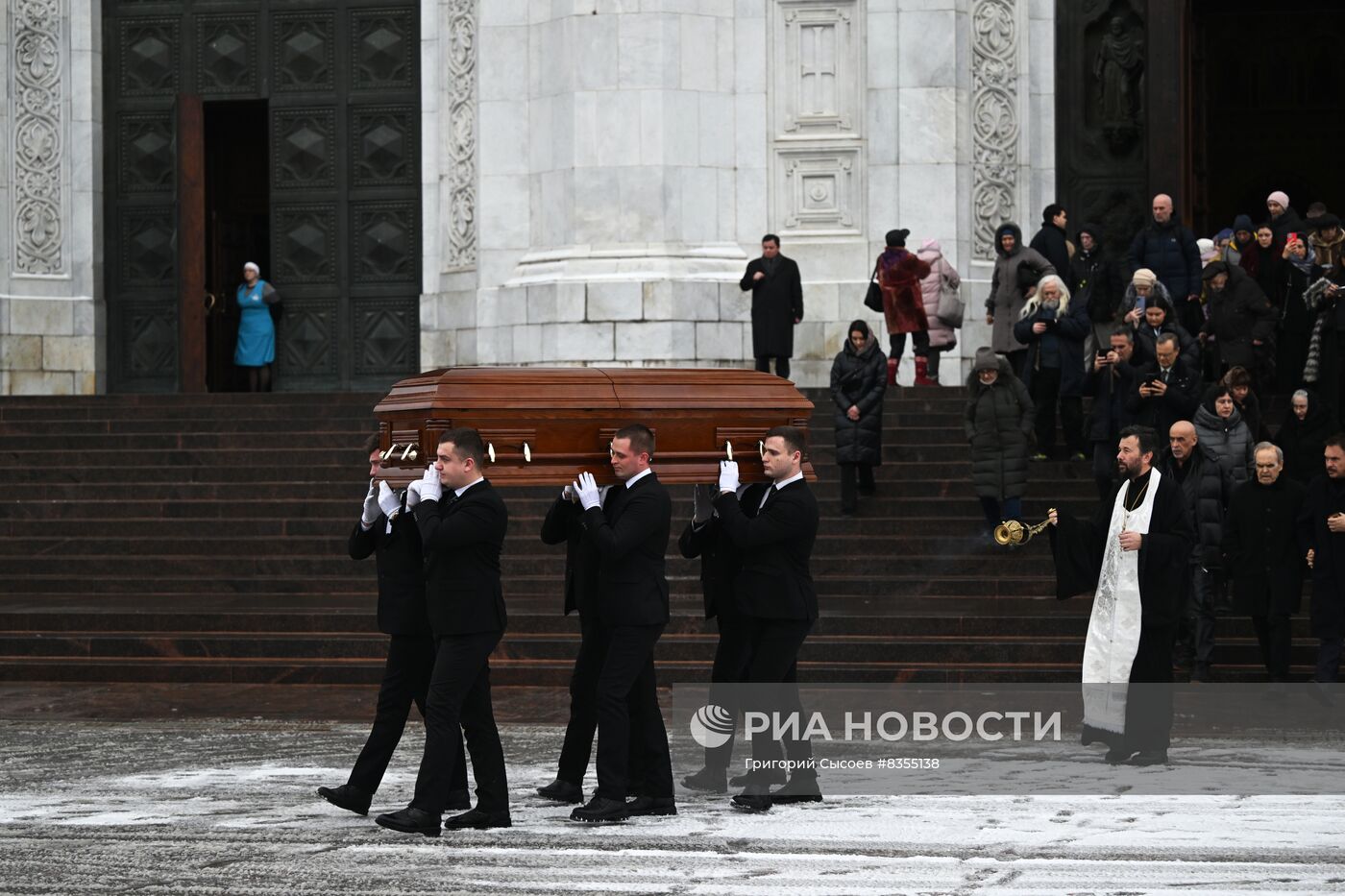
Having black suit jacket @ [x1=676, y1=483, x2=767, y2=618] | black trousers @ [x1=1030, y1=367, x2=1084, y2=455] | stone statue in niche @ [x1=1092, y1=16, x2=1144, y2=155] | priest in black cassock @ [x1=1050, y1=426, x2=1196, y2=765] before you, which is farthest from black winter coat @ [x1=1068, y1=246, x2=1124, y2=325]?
black suit jacket @ [x1=676, y1=483, x2=767, y2=618]

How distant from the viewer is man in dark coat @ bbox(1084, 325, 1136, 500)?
16141mm

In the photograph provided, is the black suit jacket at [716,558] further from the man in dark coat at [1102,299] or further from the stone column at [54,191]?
the stone column at [54,191]

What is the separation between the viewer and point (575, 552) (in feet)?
32.7

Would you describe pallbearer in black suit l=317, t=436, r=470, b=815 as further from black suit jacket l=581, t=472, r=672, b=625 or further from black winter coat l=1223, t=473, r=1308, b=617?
black winter coat l=1223, t=473, r=1308, b=617

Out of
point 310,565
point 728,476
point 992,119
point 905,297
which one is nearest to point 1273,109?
point 992,119

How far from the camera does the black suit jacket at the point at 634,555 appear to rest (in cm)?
946

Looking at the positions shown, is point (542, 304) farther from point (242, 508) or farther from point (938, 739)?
point (938, 739)

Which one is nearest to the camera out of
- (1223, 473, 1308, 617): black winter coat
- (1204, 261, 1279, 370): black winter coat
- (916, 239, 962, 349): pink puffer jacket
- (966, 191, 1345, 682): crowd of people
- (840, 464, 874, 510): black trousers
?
(1223, 473, 1308, 617): black winter coat

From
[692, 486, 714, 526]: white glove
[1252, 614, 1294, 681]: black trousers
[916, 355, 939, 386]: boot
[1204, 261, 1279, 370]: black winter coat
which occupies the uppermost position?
[1204, 261, 1279, 370]: black winter coat

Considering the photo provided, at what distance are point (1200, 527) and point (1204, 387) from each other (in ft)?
8.99

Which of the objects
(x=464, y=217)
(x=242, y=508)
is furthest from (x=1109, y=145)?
(x=242, y=508)

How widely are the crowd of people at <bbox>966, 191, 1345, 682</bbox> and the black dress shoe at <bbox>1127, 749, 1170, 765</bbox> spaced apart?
144cm

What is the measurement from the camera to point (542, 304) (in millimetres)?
22688

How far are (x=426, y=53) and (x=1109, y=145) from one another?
→ 763 cm
